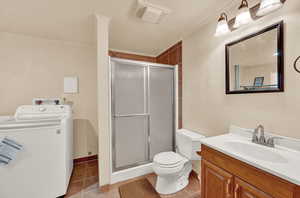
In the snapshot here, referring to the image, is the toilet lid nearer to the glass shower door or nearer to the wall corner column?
the glass shower door

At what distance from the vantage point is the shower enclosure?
1.86m

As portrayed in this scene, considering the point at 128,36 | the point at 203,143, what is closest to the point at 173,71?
the point at 128,36

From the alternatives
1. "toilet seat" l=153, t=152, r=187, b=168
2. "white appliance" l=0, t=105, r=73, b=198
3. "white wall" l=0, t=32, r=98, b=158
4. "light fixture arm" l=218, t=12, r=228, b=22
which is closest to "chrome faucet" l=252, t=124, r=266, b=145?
"toilet seat" l=153, t=152, r=187, b=168

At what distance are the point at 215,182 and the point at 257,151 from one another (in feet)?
1.53

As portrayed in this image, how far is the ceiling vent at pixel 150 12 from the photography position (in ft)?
4.61

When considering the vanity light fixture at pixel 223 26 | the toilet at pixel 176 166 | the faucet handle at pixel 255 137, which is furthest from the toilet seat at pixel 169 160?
the vanity light fixture at pixel 223 26

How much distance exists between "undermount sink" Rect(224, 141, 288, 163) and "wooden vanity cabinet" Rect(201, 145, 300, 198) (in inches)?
5.9

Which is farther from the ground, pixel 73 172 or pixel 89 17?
pixel 89 17

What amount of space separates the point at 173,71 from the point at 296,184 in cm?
198

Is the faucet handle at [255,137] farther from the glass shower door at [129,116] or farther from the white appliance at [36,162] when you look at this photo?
the white appliance at [36,162]

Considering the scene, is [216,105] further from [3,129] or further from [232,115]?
[3,129]

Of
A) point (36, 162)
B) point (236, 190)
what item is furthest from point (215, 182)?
point (36, 162)

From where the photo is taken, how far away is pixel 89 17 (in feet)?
5.37

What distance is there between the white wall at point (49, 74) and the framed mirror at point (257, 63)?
235 centimetres
